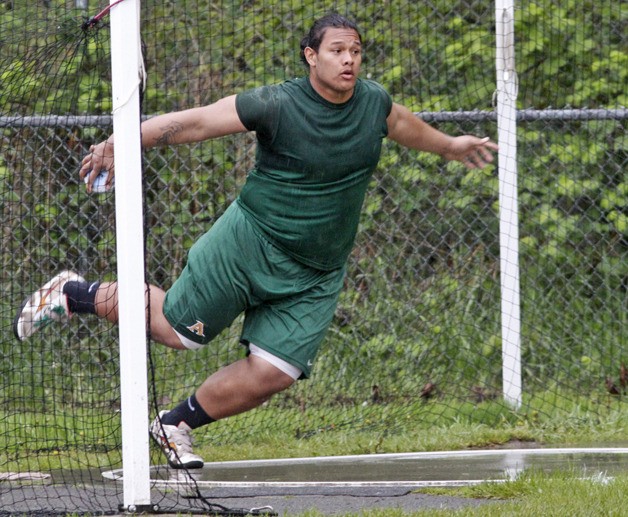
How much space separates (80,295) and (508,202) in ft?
11.0

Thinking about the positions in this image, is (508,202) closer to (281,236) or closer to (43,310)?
(281,236)

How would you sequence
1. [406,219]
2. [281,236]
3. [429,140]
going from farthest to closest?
[406,219] < [429,140] < [281,236]

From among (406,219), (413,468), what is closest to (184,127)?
(413,468)

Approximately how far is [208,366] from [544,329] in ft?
8.69

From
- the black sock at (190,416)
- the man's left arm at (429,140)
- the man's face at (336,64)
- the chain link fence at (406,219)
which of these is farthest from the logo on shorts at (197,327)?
the chain link fence at (406,219)

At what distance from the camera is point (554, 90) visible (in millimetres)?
8844

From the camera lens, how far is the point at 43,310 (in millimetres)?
5609

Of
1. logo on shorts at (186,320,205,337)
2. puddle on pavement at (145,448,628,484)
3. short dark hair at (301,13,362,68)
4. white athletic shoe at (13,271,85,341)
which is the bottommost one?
puddle on pavement at (145,448,628,484)

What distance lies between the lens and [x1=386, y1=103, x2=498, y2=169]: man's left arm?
550 centimetres

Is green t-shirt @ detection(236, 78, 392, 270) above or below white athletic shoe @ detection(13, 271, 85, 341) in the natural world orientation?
above

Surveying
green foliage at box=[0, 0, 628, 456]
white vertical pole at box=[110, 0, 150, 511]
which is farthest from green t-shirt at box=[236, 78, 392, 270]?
green foliage at box=[0, 0, 628, 456]

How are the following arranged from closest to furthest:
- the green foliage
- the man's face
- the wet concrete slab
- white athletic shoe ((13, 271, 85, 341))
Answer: the man's face, the wet concrete slab, white athletic shoe ((13, 271, 85, 341)), the green foliage

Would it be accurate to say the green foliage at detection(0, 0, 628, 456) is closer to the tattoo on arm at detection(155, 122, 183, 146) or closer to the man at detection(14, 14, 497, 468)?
the man at detection(14, 14, 497, 468)

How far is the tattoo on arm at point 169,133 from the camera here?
192 inches
